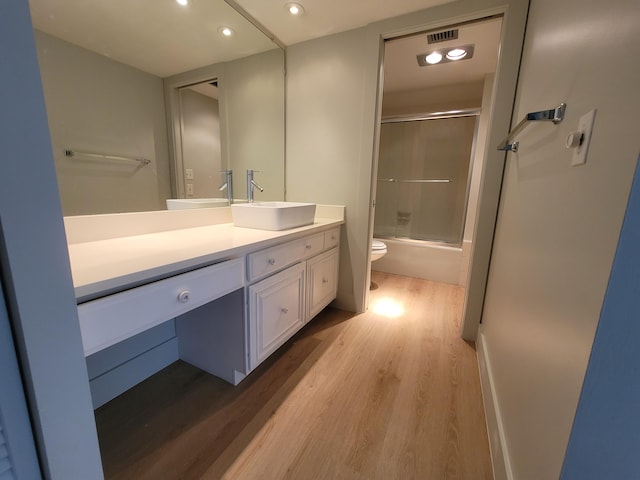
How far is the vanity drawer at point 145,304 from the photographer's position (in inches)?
25.0

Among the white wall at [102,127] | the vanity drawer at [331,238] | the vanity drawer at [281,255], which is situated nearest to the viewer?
the white wall at [102,127]

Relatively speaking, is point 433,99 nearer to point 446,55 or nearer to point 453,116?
point 453,116

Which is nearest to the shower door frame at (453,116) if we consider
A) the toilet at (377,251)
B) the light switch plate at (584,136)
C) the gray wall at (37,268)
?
the toilet at (377,251)

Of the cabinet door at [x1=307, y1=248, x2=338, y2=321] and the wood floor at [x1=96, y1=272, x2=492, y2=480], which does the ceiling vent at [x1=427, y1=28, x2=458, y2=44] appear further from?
the wood floor at [x1=96, y1=272, x2=492, y2=480]

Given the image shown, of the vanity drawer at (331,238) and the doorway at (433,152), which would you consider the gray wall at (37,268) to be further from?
the doorway at (433,152)

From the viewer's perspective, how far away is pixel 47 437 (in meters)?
0.51

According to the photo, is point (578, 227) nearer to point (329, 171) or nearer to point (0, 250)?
point (0, 250)

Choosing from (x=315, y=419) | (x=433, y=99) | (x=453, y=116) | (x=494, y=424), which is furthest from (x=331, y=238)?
(x=433, y=99)

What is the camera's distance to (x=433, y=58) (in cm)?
220

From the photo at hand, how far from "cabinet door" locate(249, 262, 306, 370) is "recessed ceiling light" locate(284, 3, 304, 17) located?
1558mm

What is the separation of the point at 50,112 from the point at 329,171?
1.50 metres

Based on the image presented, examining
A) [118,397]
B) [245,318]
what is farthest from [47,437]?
[118,397]

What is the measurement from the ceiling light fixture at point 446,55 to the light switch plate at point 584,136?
2021 mm

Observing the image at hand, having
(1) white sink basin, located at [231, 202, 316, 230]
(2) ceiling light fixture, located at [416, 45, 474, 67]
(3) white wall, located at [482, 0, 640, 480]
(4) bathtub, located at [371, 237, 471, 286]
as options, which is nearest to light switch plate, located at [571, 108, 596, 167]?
(3) white wall, located at [482, 0, 640, 480]
